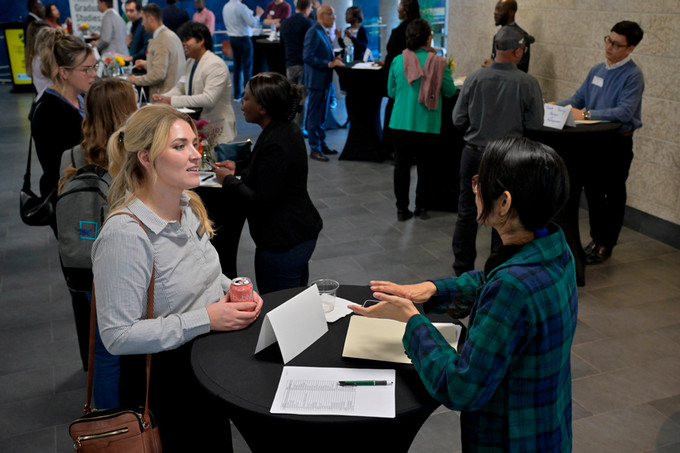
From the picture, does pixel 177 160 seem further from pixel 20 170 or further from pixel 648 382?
pixel 20 170

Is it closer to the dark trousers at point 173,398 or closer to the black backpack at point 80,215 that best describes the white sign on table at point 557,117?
the black backpack at point 80,215

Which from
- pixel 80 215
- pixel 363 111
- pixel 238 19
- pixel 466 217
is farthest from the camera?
pixel 238 19

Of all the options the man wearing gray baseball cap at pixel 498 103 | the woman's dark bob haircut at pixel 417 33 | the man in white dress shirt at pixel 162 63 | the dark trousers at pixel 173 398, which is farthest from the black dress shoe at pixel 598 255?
the man in white dress shirt at pixel 162 63

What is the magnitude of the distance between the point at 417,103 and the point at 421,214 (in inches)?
36.4

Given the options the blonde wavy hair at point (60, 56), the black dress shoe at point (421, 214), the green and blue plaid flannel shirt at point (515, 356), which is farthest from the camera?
the black dress shoe at point (421, 214)

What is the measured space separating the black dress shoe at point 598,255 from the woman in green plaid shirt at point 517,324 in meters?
3.19

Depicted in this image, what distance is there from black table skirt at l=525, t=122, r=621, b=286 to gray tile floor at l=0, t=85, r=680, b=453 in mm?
462

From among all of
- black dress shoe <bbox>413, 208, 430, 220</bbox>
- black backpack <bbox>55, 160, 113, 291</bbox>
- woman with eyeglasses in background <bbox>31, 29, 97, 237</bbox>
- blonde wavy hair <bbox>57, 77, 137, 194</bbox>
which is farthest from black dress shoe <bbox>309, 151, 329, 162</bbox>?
black backpack <bbox>55, 160, 113, 291</bbox>

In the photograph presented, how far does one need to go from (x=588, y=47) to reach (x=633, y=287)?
7.87 ft

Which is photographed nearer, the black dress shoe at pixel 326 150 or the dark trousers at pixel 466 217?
the dark trousers at pixel 466 217

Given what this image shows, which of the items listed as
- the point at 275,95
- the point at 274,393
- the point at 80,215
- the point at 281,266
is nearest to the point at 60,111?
the point at 80,215

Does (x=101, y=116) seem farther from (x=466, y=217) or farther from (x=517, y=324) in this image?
(x=466, y=217)

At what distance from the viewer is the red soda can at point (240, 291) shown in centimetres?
190

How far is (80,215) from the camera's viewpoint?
2.35 meters
